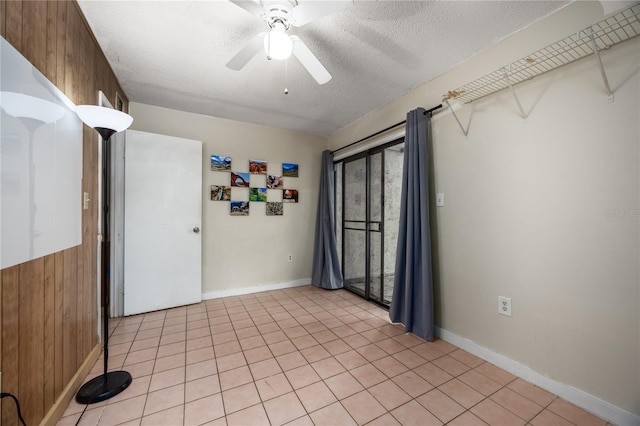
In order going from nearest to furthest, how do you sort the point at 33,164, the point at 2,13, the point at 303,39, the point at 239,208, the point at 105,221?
1. the point at 2,13
2. the point at 33,164
3. the point at 105,221
4. the point at 303,39
5. the point at 239,208

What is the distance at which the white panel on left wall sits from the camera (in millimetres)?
949

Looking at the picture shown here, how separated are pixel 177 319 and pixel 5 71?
2.43 metres

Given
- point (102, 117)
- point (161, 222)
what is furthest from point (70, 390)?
point (161, 222)

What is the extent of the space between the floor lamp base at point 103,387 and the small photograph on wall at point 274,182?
2.57 m

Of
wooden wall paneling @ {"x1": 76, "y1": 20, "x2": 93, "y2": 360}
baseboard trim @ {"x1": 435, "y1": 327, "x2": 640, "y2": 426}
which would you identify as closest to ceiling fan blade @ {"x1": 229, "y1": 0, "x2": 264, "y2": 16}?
wooden wall paneling @ {"x1": 76, "y1": 20, "x2": 93, "y2": 360}

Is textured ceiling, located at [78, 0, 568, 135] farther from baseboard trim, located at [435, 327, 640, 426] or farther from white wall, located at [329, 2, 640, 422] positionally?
baseboard trim, located at [435, 327, 640, 426]

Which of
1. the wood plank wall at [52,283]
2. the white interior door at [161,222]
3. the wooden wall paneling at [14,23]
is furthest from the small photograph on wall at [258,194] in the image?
the wooden wall paneling at [14,23]

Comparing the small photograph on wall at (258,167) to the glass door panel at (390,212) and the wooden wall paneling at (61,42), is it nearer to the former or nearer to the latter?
the glass door panel at (390,212)

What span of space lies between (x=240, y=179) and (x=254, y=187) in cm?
22

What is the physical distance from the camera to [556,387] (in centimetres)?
158

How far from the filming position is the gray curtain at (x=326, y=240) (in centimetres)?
370

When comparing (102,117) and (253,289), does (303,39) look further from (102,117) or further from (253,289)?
(253,289)

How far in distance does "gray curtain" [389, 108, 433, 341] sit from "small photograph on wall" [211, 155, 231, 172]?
2.30 meters

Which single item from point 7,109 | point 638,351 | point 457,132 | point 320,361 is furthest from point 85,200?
point 638,351
